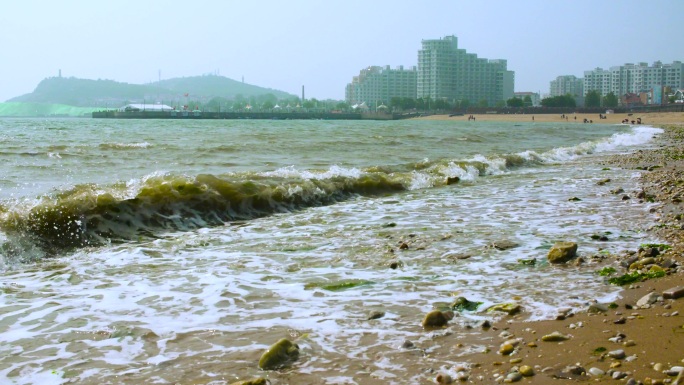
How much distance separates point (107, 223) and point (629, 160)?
17.0 meters

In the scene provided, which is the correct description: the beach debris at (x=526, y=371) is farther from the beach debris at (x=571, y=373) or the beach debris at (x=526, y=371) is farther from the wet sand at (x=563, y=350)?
the beach debris at (x=571, y=373)

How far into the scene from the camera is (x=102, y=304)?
5270mm

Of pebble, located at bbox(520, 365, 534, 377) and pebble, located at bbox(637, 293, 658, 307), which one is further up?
pebble, located at bbox(637, 293, 658, 307)

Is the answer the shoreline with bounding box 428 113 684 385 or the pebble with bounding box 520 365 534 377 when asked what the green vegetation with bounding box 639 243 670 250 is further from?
the pebble with bounding box 520 365 534 377

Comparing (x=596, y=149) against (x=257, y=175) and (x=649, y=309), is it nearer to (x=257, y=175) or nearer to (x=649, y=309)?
(x=257, y=175)

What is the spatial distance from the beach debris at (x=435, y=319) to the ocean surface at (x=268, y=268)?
0.22 ft

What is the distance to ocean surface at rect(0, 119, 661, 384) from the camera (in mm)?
4137

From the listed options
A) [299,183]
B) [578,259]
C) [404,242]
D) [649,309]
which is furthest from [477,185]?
[649,309]

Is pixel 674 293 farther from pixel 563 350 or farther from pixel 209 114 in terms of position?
pixel 209 114

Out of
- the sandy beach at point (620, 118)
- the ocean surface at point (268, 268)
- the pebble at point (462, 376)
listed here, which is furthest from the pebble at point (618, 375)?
the sandy beach at point (620, 118)

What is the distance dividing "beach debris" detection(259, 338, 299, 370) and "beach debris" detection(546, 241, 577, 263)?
3.32 metres

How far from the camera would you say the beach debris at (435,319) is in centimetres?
456

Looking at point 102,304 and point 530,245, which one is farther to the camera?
point 530,245

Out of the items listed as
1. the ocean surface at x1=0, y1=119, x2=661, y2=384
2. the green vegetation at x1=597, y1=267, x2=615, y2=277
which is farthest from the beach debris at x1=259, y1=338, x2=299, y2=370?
the green vegetation at x1=597, y1=267, x2=615, y2=277
